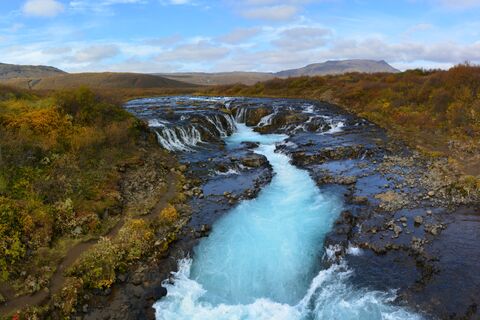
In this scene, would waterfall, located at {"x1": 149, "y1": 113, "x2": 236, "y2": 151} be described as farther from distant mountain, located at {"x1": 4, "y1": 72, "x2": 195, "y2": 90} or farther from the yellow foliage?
distant mountain, located at {"x1": 4, "y1": 72, "x2": 195, "y2": 90}

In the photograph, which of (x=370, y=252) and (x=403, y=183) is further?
(x=403, y=183)

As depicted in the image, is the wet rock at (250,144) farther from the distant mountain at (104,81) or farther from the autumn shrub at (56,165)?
the distant mountain at (104,81)

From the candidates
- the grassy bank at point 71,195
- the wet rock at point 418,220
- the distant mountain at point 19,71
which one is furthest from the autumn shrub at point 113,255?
the distant mountain at point 19,71

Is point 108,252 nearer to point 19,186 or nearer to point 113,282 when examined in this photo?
point 113,282

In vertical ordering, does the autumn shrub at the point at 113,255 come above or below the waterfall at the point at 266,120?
below

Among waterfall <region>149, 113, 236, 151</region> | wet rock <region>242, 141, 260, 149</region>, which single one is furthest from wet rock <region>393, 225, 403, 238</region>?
waterfall <region>149, 113, 236, 151</region>

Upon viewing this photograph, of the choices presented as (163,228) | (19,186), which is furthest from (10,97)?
(163,228)

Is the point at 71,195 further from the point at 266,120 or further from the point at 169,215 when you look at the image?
the point at 266,120
